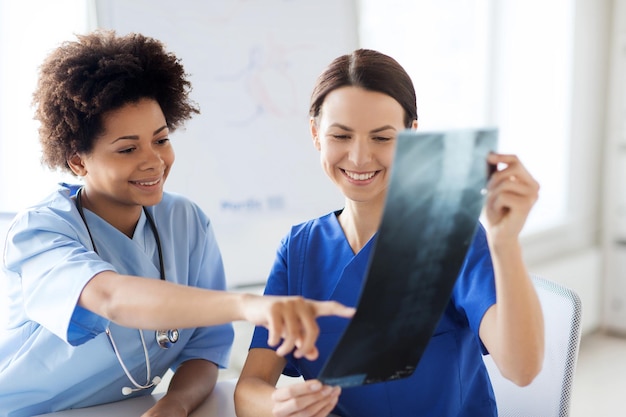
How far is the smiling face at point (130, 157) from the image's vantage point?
4.11ft

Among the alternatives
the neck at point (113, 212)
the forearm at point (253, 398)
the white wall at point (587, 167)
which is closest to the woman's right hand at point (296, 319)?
the forearm at point (253, 398)

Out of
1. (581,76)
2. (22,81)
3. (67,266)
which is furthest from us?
(581,76)

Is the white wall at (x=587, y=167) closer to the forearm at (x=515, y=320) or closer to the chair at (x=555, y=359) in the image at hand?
the chair at (x=555, y=359)

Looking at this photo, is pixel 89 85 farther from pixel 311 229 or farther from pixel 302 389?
pixel 302 389

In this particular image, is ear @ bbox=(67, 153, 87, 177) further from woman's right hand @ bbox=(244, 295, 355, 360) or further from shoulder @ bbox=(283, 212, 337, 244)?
woman's right hand @ bbox=(244, 295, 355, 360)

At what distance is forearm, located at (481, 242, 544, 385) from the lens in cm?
98

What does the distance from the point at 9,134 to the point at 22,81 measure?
0.46 ft

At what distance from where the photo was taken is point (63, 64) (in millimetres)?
1271

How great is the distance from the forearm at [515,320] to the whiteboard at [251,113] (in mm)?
1246

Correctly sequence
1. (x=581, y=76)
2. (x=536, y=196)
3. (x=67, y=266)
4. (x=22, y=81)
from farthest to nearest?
→ (x=581, y=76), (x=22, y=81), (x=67, y=266), (x=536, y=196)

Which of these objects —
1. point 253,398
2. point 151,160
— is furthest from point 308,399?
point 151,160

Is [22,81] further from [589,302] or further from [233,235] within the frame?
[589,302]

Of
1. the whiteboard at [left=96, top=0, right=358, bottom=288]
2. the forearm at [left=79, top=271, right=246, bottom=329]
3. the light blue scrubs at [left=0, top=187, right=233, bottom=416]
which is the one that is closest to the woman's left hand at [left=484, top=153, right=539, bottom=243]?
the forearm at [left=79, top=271, right=246, bottom=329]

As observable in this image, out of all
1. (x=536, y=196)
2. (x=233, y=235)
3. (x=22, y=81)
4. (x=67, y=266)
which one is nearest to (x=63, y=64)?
(x=67, y=266)
